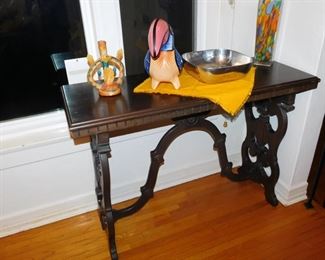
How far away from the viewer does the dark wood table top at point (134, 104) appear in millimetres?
1144

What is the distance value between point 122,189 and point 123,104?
0.79 meters

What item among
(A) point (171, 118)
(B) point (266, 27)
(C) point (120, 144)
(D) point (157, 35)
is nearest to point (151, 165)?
(C) point (120, 144)

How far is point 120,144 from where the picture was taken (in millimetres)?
1721

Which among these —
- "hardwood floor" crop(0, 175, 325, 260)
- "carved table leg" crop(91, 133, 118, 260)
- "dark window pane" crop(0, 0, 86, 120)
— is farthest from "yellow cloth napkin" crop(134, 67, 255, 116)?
"hardwood floor" crop(0, 175, 325, 260)

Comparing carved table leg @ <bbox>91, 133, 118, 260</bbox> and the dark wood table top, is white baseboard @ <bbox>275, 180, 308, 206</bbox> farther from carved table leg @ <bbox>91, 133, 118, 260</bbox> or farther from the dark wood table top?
carved table leg @ <bbox>91, 133, 118, 260</bbox>

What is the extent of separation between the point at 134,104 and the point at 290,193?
1.17 meters

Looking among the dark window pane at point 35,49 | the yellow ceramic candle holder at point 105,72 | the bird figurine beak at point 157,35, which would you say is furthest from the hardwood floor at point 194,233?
the bird figurine beak at point 157,35

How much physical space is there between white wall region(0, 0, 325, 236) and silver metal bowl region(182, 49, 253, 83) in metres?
0.17

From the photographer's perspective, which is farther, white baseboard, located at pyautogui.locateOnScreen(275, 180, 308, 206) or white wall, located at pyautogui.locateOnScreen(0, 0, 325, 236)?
white baseboard, located at pyautogui.locateOnScreen(275, 180, 308, 206)

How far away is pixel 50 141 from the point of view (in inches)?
59.9

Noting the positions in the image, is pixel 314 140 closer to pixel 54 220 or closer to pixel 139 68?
pixel 139 68

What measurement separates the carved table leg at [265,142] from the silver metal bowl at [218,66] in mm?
324

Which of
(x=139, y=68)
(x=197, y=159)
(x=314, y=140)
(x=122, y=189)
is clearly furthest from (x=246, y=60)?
(x=122, y=189)

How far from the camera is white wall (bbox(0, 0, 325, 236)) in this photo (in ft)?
4.82
